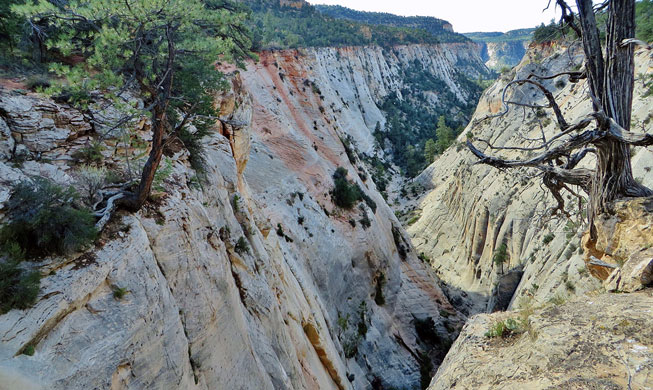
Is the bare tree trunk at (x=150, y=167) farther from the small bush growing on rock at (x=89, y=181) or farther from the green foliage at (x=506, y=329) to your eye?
the green foliage at (x=506, y=329)

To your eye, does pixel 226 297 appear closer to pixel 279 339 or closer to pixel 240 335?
pixel 240 335

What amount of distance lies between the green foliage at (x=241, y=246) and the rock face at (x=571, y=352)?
630 cm

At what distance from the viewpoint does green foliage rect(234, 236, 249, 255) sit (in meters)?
9.78

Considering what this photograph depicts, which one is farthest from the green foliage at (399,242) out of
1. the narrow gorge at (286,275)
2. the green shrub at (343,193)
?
the green shrub at (343,193)

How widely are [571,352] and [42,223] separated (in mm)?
6893

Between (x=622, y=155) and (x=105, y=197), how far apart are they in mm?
8368

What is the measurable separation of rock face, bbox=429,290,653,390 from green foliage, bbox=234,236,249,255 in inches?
248

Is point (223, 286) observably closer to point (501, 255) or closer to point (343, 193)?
point (343, 193)

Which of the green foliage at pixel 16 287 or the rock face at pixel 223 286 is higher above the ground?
the green foliage at pixel 16 287

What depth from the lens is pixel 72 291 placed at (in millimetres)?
4855

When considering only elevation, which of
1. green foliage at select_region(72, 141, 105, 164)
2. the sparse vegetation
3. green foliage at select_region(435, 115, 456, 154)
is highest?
green foliage at select_region(72, 141, 105, 164)

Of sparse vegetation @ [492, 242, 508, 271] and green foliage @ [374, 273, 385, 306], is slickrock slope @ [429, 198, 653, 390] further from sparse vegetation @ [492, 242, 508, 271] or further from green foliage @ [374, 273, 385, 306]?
sparse vegetation @ [492, 242, 508, 271]

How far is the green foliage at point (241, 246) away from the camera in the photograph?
9.78 m

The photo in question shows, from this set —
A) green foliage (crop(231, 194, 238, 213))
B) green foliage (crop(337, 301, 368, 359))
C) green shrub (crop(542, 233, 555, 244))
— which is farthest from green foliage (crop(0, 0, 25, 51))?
green shrub (crop(542, 233, 555, 244))
